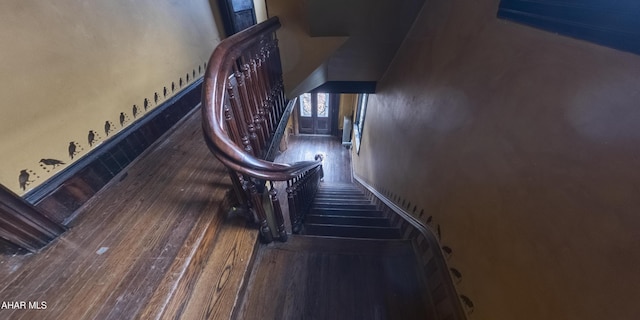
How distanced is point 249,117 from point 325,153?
16.9 feet

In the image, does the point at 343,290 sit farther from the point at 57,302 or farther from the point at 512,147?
the point at 57,302

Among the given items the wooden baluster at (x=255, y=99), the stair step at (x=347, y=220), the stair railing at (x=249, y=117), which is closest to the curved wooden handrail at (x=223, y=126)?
the stair railing at (x=249, y=117)

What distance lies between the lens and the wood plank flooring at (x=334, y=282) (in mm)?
1187

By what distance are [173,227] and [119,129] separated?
0.85 metres

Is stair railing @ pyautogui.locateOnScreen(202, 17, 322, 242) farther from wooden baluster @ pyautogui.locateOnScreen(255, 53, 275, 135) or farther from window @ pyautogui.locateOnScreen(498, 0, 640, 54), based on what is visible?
window @ pyautogui.locateOnScreen(498, 0, 640, 54)

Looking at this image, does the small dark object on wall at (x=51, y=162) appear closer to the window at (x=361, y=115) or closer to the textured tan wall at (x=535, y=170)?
the textured tan wall at (x=535, y=170)

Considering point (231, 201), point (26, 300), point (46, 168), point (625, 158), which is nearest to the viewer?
point (625, 158)

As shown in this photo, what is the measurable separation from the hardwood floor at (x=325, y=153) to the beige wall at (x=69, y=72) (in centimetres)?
430

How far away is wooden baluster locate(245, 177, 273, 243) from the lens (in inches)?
42.0

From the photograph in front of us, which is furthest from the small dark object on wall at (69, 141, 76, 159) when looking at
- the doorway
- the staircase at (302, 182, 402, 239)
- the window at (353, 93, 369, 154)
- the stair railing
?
the doorway

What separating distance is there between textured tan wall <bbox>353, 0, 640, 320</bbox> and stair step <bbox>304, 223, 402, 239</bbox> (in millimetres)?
564

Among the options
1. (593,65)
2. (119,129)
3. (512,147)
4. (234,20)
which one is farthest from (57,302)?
(234,20)

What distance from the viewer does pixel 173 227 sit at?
1.18m

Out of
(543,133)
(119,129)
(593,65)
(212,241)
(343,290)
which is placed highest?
(593,65)
